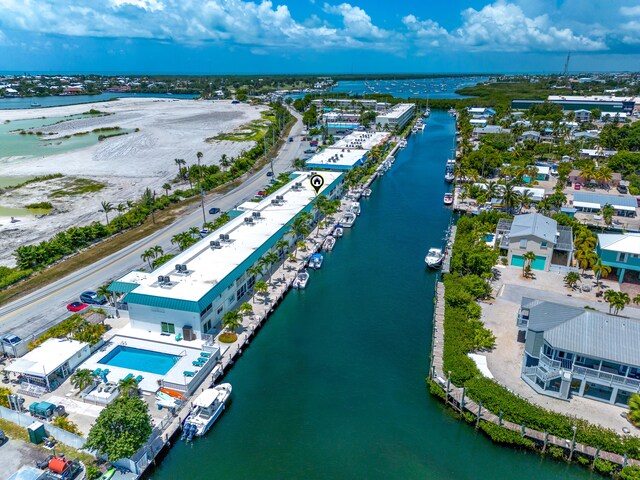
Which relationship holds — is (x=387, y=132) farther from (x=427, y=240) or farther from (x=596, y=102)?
(x=596, y=102)

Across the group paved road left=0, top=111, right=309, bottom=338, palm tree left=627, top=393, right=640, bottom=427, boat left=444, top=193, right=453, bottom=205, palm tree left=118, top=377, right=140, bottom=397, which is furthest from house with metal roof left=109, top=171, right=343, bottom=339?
boat left=444, top=193, right=453, bottom=205

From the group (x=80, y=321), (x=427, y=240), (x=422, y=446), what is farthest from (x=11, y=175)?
(x=422, y=446)

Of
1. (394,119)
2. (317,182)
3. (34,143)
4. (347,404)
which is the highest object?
(394,119)

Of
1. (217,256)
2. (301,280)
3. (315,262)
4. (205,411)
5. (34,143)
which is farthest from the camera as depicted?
(34,143)

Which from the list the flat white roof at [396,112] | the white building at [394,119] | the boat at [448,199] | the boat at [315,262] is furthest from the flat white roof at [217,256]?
the flat white roof at [396,112]

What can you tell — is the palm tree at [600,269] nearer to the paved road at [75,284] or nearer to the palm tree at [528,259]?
the palm tree at [528,259]

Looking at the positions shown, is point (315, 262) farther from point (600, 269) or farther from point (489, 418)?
point (600, 269)

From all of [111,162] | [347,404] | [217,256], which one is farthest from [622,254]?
[111,162]
